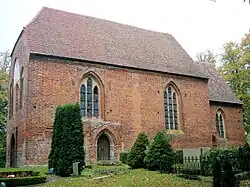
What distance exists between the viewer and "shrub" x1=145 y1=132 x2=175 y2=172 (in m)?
16.3

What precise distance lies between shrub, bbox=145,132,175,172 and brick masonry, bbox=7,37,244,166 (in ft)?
22.2

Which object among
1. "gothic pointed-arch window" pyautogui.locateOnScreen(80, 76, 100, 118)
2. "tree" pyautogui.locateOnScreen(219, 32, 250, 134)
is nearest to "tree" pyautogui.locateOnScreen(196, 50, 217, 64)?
"tree" pyautogui.locateOnScreen(219, 32, 250, 134)

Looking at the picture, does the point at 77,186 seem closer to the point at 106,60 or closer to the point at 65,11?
the point at 106,60

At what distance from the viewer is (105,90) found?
24562mm

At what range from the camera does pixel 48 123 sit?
21562mm

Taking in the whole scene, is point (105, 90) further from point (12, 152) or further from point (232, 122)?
point (232, 122)

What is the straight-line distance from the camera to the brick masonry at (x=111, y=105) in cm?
2133

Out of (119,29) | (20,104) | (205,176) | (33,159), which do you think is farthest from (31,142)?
(119,29)

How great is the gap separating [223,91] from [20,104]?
2036cm

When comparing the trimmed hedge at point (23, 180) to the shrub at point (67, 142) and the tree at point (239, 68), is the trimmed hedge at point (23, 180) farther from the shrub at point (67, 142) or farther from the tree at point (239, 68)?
the tree at point (239, 68)

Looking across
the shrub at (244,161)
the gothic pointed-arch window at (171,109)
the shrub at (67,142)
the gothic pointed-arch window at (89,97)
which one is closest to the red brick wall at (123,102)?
the gothic pointed-arch window at (171,109)

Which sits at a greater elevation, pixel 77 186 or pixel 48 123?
pixel 48 123

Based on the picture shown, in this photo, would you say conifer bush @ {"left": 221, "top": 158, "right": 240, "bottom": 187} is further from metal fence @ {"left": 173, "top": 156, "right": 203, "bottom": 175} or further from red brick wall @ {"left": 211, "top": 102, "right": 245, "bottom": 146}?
red brick wall @ {"left": 211, "top": 102, "right": 245, "bottom": 146}

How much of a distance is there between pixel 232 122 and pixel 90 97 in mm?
15828
